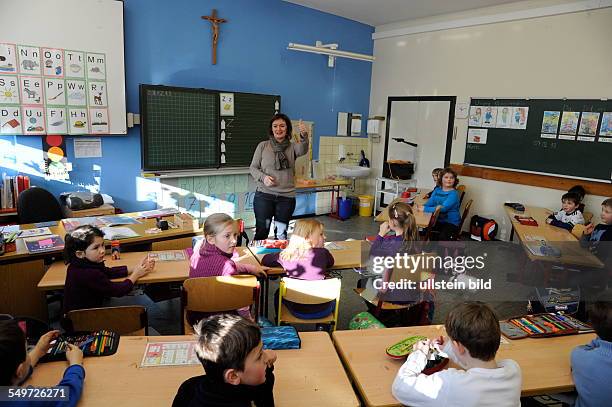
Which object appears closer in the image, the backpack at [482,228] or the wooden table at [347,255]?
the wooden table at [347,255]

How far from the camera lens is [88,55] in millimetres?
4461

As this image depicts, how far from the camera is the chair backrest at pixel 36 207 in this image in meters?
3.82

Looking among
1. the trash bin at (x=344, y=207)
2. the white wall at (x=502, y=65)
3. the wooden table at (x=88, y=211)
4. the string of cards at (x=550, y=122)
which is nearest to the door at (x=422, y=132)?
the white wall at (x=502, y=65)

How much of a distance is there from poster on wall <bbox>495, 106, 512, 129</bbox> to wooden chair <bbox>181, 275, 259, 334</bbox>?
498cm

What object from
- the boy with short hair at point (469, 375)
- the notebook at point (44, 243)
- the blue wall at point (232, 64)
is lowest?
the notebook at point (44, 243)

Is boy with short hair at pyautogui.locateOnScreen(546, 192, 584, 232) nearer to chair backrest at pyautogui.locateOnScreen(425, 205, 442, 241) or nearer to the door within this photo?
chair backrest at pyautogui.locateOnScreen(425, 205, 442, 241)

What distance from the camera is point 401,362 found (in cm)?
175

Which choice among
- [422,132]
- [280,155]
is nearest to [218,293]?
[280,155]

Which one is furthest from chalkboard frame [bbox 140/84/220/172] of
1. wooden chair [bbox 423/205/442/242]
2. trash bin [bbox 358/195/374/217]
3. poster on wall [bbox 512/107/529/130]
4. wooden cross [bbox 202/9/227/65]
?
poster on wall [bbox 512/107/529/130]

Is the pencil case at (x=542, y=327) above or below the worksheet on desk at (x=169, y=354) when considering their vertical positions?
above

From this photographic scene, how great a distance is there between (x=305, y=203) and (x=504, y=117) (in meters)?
3.33

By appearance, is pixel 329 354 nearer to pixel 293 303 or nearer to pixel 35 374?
pixel 293 303

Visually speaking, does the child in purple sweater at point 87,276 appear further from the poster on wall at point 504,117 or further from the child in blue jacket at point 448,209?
the poster on wall at point 504,117

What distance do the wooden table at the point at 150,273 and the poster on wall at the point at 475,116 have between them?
4.56 meters
